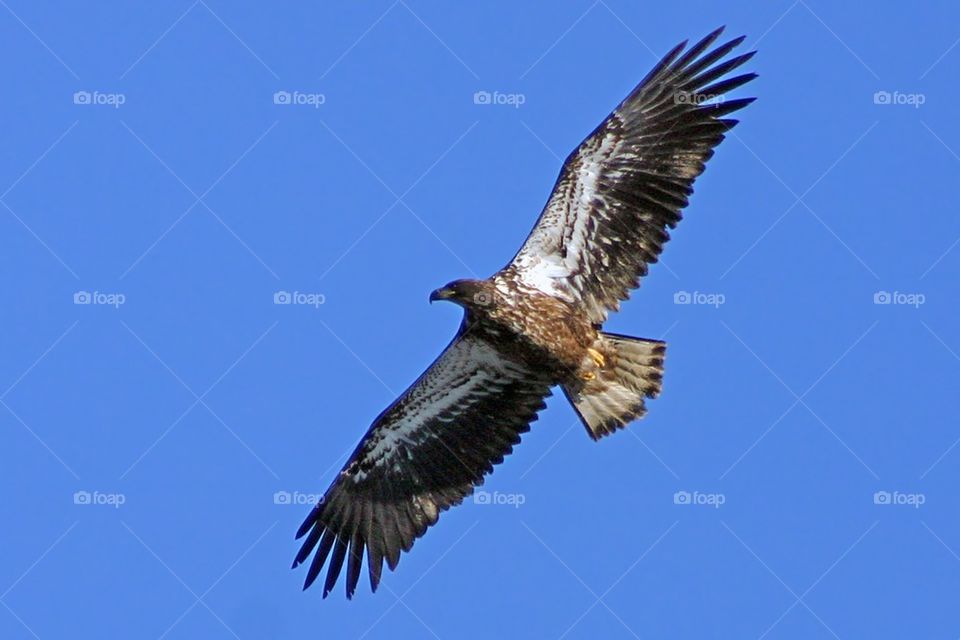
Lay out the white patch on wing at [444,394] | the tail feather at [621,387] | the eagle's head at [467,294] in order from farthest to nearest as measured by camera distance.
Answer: the white patch on wing at [444,394] → the tail feather at [621,387] → the eagle's head at [467,294]

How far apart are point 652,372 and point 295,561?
4662mm

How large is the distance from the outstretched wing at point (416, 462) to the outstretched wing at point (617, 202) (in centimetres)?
132

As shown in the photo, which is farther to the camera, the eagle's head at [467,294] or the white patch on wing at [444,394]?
the white patch on wing at [444,394]

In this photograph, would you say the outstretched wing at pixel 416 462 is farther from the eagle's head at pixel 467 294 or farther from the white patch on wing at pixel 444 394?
the eagle's head at pixel 467 294

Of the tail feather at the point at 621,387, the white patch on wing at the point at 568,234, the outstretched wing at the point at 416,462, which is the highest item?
the white patch on wing at the point at 568,234

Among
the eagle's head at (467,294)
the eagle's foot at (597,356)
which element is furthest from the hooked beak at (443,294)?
the eagle's foot at (597,356)

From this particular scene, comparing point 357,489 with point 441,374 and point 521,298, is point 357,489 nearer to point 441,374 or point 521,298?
point 441,374

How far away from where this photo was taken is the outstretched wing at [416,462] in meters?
18.9

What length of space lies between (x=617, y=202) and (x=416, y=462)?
12.6 ft

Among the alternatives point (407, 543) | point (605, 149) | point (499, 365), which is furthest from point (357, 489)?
point (605, 149)

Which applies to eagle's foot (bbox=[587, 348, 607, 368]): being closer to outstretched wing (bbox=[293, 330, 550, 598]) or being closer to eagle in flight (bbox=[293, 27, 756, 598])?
eagle in flight (bbox=[293, 27, 756, 598])

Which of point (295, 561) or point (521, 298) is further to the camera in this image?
point (295, 561)

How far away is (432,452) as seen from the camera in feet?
62.7

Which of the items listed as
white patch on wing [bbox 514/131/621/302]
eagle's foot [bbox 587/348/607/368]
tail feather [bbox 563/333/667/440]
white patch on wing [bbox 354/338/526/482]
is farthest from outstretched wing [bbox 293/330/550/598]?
white patch on wing [bbox 514/131/621/302]
